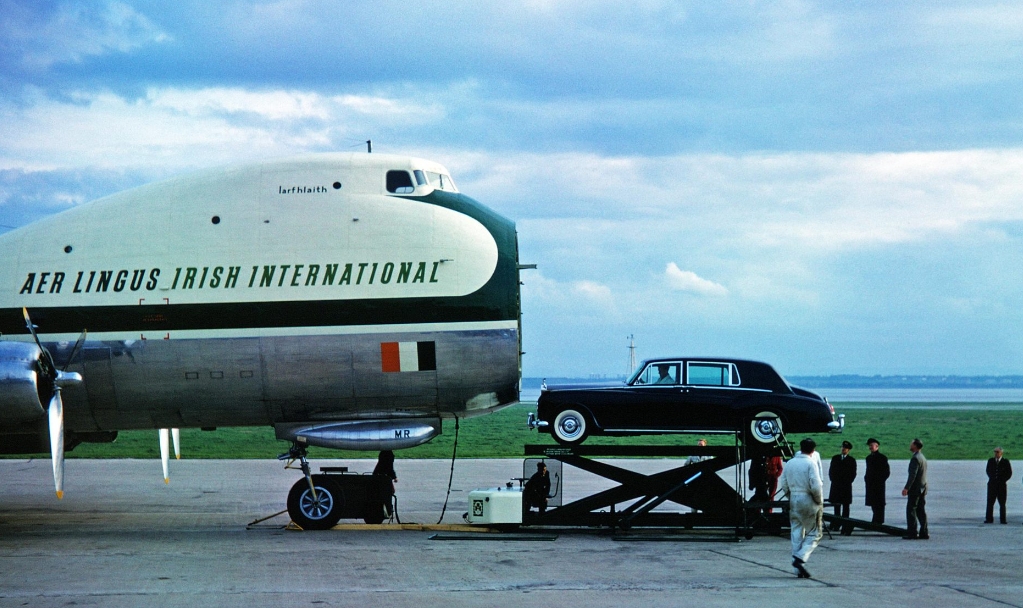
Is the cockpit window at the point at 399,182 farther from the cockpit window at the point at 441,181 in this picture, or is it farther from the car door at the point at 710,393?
the car door at the point at 710,393

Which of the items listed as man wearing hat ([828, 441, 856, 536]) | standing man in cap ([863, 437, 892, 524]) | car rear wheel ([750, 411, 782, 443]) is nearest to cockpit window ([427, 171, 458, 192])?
car rear wheel ([750, 411, 782, 443])

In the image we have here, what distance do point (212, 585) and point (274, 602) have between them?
1692mm

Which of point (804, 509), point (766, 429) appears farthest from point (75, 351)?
point (804, 509)

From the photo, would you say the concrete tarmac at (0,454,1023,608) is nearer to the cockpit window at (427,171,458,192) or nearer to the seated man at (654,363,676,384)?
the seated man at (654,363,676,384)

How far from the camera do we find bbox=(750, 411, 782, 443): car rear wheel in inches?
761

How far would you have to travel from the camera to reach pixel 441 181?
2170 centimetres

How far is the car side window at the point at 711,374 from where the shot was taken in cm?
1962

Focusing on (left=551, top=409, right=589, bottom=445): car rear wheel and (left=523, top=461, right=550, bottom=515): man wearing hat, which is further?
(left=523, top=461, right=550, bottom=515): man wearing hat

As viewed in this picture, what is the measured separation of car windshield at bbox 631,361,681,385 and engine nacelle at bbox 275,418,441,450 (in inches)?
165

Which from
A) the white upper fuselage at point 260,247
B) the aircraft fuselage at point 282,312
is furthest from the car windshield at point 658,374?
the white upper fuselage at point 260,247

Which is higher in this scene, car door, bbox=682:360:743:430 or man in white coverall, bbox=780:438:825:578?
car door, bbox=682:360:743:430

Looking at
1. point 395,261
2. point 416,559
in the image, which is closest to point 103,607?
point 416,559

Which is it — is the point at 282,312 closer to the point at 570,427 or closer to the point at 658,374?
the point at 570,427

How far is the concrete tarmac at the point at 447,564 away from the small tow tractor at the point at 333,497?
375 mm
